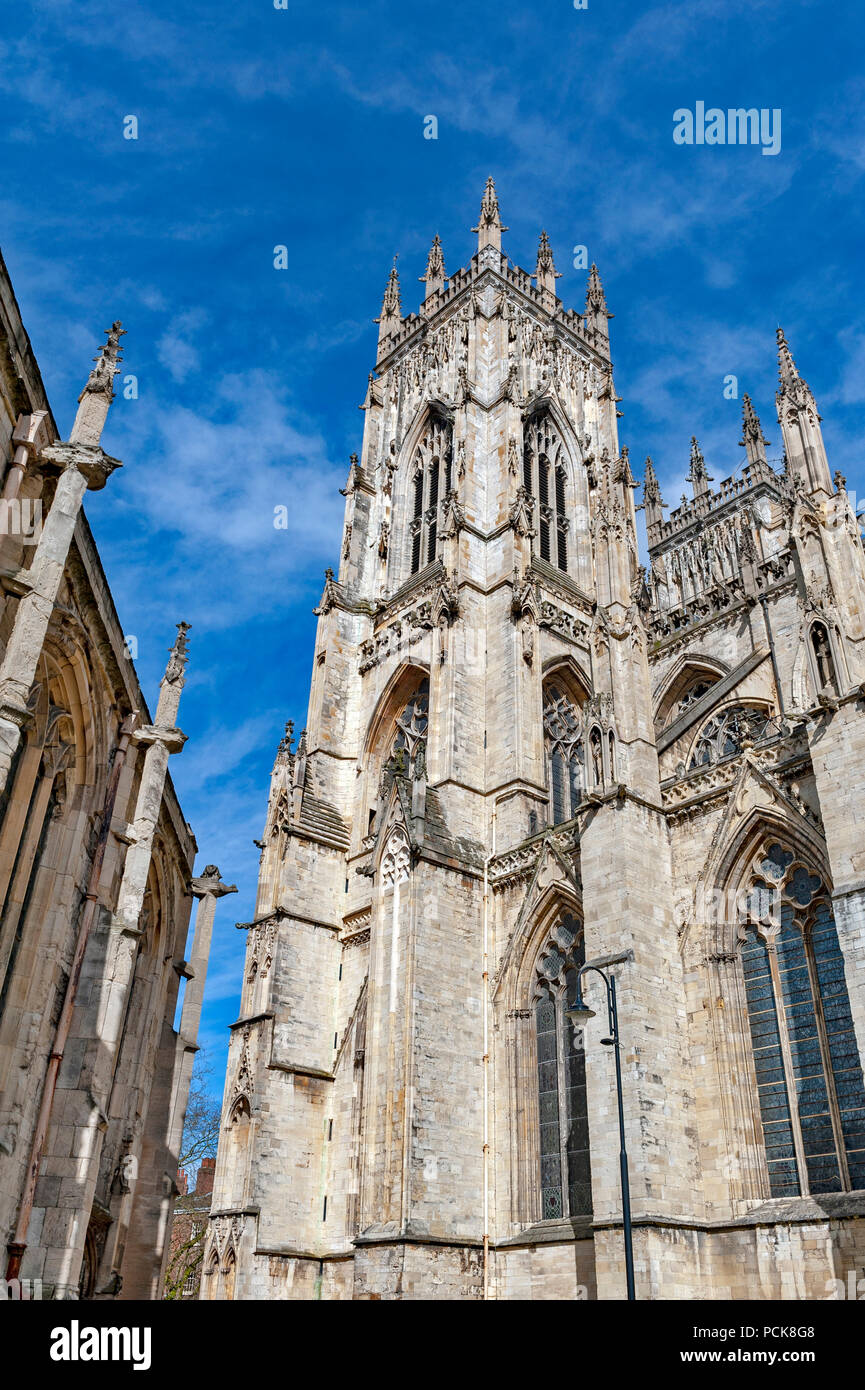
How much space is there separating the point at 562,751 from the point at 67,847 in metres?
15.9

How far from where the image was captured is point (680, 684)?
2931 centimetres

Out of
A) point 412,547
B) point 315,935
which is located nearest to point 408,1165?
point 315,935

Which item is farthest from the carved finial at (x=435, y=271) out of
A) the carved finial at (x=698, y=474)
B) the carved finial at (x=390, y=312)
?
the carved finial at (x=698, y=474)

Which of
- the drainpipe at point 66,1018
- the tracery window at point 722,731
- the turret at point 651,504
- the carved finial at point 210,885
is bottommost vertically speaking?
the drainpipe at point 66,1018

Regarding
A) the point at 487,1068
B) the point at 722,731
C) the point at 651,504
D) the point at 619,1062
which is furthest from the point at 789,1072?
the point at 651,504

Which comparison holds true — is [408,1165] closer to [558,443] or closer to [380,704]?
[380,704]

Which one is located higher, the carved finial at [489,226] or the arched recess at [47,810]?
the carved finial at [489,226]

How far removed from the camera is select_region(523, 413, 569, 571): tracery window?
31250mm

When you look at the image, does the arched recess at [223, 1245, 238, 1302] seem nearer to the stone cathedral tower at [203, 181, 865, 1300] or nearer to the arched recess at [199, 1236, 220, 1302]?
the stone cathedral tower at [203, 181, 865, 1300]

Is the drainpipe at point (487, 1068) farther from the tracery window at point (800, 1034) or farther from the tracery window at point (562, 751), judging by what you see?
the tracery window at point (800, 1034)

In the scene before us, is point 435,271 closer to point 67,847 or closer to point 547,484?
point 547,484

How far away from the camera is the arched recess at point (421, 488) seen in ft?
104

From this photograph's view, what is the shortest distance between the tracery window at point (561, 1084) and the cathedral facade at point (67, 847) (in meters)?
7.05

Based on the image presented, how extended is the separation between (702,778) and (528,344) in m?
22.5
